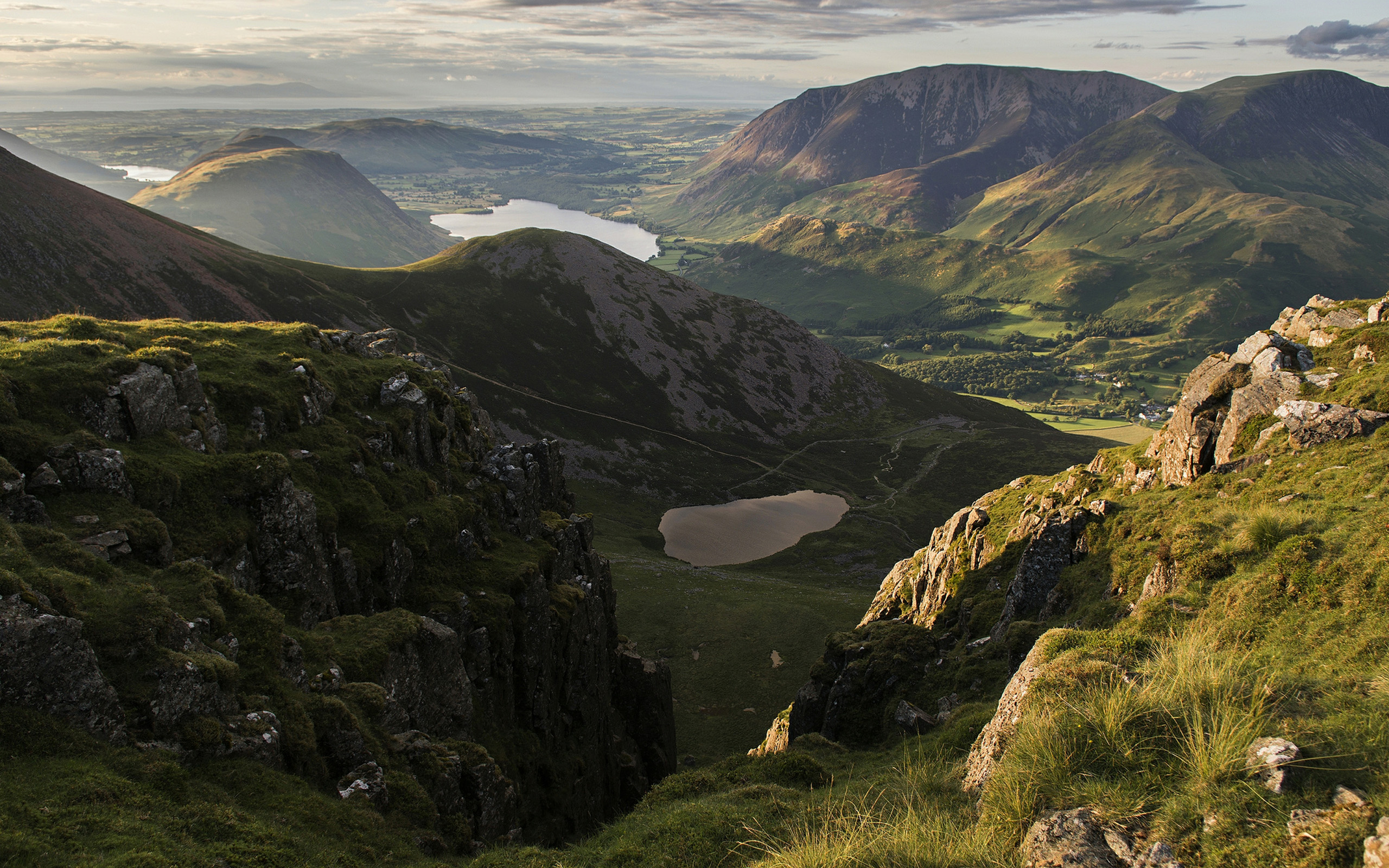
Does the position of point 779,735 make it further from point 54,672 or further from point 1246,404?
point 54,672

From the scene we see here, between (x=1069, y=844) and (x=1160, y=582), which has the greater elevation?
(x=1069, y=844)

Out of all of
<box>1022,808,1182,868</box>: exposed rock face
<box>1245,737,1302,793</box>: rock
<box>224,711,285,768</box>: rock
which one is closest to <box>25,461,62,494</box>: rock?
<box>224,711,285,768</box>: rock

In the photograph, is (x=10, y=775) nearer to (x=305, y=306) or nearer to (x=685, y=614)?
(x=685, y=614)

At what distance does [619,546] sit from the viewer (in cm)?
10288

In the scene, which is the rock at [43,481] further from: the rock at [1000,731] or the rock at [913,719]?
the rock at [913,719]

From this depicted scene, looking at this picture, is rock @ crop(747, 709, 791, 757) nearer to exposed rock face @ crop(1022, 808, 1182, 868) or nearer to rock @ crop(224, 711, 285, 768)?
rock @ crop(224, 711, 285, 768)

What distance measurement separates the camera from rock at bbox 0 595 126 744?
17.7m

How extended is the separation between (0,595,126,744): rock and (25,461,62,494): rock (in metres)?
9.04

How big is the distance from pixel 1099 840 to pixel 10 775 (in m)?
→ 23.1

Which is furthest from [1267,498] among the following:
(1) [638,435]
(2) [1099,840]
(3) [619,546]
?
(1) [638,435]

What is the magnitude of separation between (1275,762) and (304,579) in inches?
1254

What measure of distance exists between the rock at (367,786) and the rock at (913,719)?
19806mm

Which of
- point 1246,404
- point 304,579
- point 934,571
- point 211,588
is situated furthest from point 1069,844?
point 934,571

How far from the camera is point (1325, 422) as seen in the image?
100 feet
